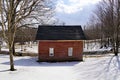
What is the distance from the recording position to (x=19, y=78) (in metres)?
23.6

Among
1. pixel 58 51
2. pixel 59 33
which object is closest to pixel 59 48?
pixel 58 51

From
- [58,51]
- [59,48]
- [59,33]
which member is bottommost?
[58,51]

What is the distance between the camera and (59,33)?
39.1 meters

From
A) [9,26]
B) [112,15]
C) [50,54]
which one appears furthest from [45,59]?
[112,15]

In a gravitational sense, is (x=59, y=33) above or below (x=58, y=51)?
above

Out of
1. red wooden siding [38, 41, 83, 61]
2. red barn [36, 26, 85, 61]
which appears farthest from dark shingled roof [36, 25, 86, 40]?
red wooden siding [38, 41, 83, 61]

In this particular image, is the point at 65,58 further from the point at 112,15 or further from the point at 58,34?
the point at 112,15

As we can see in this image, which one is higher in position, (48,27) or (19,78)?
(48,27)

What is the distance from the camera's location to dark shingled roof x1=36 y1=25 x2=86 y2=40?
37844 mm

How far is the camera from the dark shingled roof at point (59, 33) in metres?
37.8

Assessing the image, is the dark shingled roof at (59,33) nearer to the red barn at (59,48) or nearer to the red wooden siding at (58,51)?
the red barn at (59,48)

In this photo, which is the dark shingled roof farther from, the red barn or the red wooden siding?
the red wooden siding

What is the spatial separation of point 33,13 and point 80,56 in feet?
34.8

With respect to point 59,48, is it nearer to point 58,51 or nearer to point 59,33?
point 58,51
